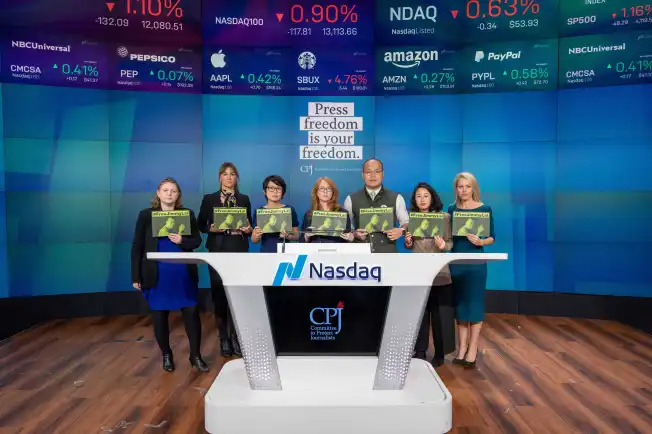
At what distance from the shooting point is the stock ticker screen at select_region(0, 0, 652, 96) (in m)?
5.79

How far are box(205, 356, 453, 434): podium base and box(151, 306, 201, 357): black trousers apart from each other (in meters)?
1.11

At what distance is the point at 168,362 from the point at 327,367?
1684mm

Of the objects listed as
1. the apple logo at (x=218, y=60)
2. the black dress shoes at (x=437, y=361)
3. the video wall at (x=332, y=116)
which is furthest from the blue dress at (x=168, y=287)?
the apple logo at (x=218, y=60)

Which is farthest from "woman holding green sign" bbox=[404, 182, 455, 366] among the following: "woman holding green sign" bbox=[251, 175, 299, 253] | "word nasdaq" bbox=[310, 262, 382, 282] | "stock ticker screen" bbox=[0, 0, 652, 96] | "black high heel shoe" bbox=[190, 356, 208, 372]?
"stock ticker screen" bbox=[0, 0, 652, 96]

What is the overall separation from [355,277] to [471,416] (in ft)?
4.17

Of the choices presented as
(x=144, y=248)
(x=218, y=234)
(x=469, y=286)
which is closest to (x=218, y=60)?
(x=218, y=234)

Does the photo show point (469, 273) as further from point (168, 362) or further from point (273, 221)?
point (168, 362)

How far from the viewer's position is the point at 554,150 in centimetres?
609

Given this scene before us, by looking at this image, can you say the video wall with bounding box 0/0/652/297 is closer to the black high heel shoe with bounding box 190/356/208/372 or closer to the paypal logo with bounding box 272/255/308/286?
the black high heel shoe with bounding box 190/356/208/372

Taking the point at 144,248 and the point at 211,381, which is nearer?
the point at 211,381

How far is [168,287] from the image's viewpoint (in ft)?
12.8

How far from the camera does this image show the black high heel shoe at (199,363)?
4098mm

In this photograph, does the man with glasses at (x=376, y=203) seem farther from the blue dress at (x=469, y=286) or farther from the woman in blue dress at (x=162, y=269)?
the woman in blue dress at (x=162, y=269)

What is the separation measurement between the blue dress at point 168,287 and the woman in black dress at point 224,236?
42 cm
